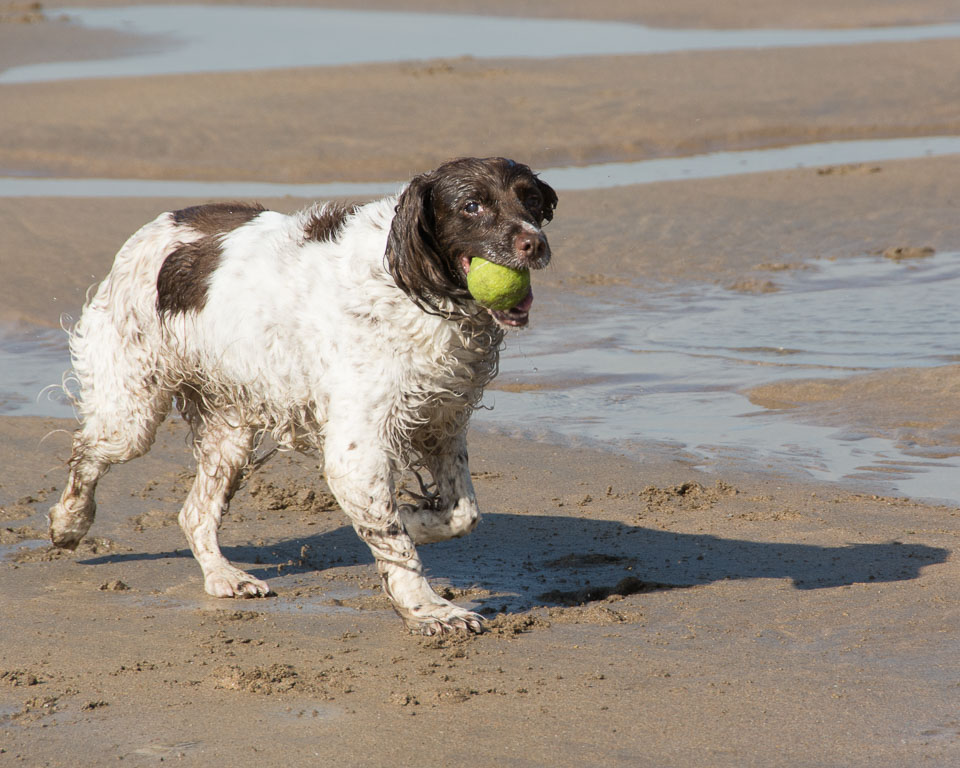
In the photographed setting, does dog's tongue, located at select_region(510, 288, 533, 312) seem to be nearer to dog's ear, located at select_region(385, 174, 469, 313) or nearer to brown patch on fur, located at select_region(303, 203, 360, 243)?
dog's ear, located at select_region(385, 174, 469, 313)

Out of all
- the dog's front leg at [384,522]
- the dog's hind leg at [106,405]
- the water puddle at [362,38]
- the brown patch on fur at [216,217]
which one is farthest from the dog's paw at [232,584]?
the water puddle at [362,38]

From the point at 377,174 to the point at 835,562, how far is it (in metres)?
10.5

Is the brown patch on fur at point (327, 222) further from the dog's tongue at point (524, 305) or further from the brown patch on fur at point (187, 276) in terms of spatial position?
the dog's tongue at point (524, 305)

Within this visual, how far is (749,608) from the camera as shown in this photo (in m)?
5.21

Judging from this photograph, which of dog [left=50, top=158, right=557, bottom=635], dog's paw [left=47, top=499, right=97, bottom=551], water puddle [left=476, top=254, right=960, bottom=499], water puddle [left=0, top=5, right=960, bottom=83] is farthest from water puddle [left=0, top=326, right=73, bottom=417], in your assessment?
water puddle [left=0, top=5, right=960, bottom=83]

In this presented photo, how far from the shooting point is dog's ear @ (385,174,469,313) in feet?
15.5

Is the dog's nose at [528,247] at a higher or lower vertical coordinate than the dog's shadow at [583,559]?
higher

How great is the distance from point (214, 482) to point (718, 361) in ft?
13.3

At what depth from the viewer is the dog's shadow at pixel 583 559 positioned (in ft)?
18.1

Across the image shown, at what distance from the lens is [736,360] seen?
8750mm

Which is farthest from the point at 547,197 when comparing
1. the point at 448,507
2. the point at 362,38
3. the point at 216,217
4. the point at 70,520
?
the point at 362,38

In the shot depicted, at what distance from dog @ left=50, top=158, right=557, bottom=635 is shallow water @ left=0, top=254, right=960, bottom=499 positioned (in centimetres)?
229

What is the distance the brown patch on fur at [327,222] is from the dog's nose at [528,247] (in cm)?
86

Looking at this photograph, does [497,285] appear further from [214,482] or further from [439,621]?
[214,482]
